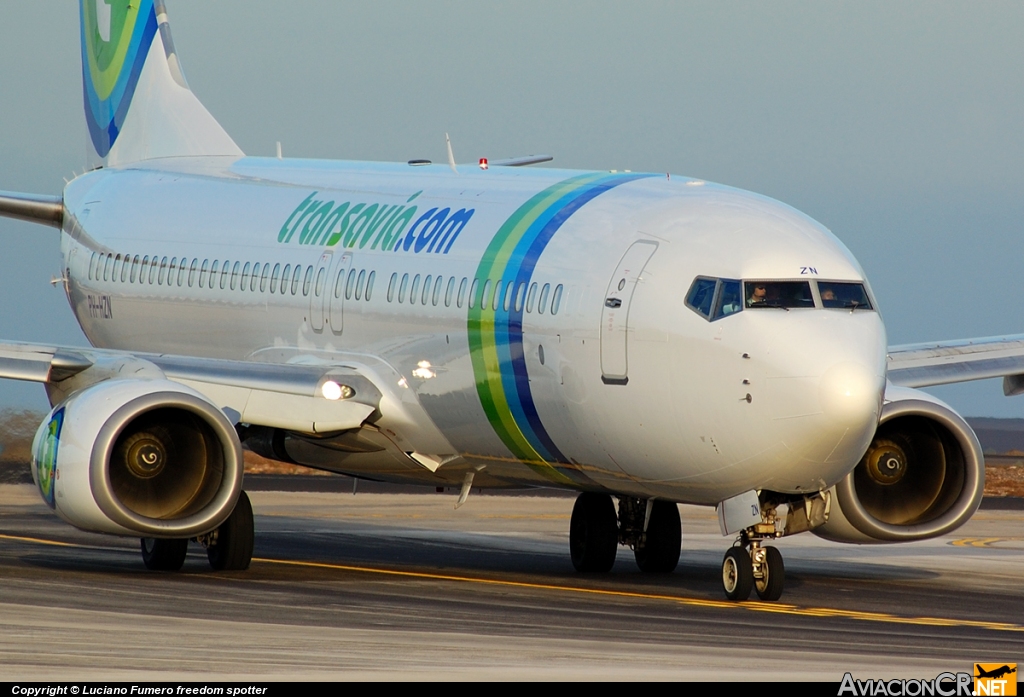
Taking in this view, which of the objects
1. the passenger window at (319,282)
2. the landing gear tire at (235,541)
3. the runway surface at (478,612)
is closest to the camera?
the runway surface at (478,612)

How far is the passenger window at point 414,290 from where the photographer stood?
2000cm

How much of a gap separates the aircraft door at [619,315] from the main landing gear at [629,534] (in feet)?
15.3

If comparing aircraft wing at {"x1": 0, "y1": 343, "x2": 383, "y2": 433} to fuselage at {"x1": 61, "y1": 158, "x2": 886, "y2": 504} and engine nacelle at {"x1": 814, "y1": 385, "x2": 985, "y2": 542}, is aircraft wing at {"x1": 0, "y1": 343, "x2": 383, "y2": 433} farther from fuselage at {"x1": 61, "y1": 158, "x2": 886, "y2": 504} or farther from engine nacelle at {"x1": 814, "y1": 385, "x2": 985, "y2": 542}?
engine nacelle at {"x1": 814, "y1": 385, "x2": 985, "y2": 542}

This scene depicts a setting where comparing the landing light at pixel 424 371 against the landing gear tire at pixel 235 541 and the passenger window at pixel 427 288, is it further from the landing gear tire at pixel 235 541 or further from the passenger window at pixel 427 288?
the landing gear tire at pixel 235 541

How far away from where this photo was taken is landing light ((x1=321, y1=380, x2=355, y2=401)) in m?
19.9

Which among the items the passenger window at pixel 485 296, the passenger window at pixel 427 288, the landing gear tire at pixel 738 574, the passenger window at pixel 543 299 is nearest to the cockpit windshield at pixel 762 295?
the passenger window at pixel 543 299

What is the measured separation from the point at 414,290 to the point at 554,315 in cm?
284

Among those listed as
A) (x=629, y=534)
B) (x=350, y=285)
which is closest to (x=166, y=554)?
(x=350, y=285)

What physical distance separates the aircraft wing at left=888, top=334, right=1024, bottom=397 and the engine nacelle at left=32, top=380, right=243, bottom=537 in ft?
23.9

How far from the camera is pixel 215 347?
23.6m

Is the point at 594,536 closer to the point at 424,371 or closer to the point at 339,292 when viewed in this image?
the point at 424,371

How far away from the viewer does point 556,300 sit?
17.6 meters

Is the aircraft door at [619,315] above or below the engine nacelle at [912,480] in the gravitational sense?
above

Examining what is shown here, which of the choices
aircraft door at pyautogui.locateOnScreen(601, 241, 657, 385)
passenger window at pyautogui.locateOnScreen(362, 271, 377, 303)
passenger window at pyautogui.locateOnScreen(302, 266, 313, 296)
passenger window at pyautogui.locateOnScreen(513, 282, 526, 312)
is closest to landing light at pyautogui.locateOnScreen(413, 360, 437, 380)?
passenger window at pyautogui.locateOnScreen(362, 271, 377, 303)
